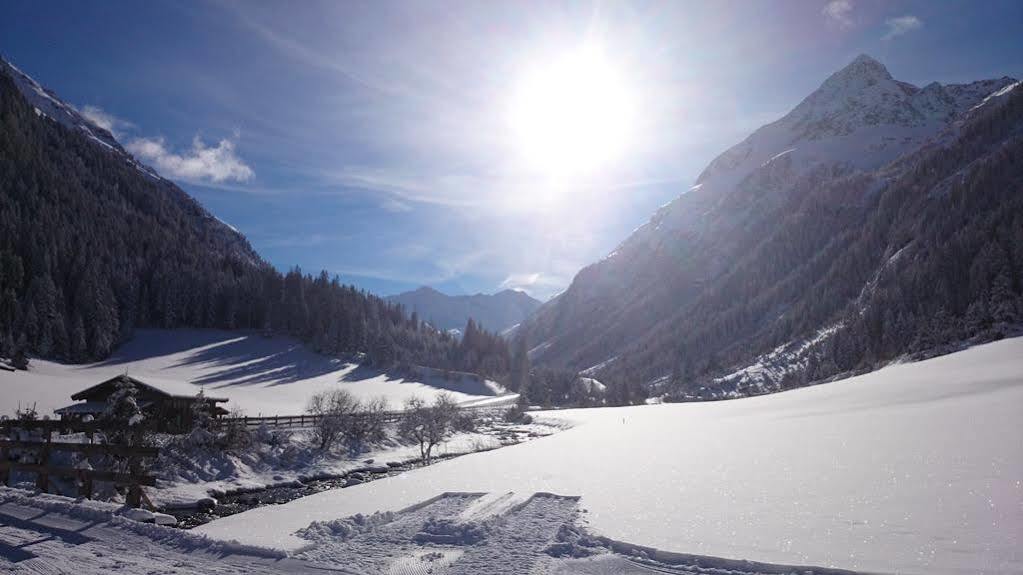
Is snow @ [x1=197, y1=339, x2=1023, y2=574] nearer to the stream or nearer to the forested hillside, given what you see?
the stream

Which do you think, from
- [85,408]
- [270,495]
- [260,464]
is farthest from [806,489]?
[85,408]

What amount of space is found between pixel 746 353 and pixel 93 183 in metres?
220

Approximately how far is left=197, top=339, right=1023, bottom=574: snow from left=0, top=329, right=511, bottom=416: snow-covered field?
161 feet

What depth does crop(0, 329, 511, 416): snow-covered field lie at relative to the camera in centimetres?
6644

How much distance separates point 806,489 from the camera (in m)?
14.9

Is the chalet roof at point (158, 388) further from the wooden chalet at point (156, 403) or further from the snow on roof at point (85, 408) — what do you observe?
the snow on roof at point (85, 408)

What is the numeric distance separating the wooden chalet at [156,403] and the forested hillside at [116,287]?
4698 centimetres

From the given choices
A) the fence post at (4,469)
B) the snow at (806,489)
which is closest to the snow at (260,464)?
the fence post at (4,469)

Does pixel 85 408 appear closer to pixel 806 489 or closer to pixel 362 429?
pixel 362 429

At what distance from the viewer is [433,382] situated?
118312 millimetres

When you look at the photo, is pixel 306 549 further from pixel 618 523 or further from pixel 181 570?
pixel 618 523

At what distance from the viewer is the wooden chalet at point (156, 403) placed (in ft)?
134

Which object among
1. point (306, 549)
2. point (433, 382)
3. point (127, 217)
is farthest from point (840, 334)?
point (127, 217)

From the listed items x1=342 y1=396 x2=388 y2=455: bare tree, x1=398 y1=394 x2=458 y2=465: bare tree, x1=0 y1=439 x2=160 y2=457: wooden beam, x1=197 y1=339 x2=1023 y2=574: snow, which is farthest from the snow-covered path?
x1=398 y1=394 x2=458 y2=465: bare tree
